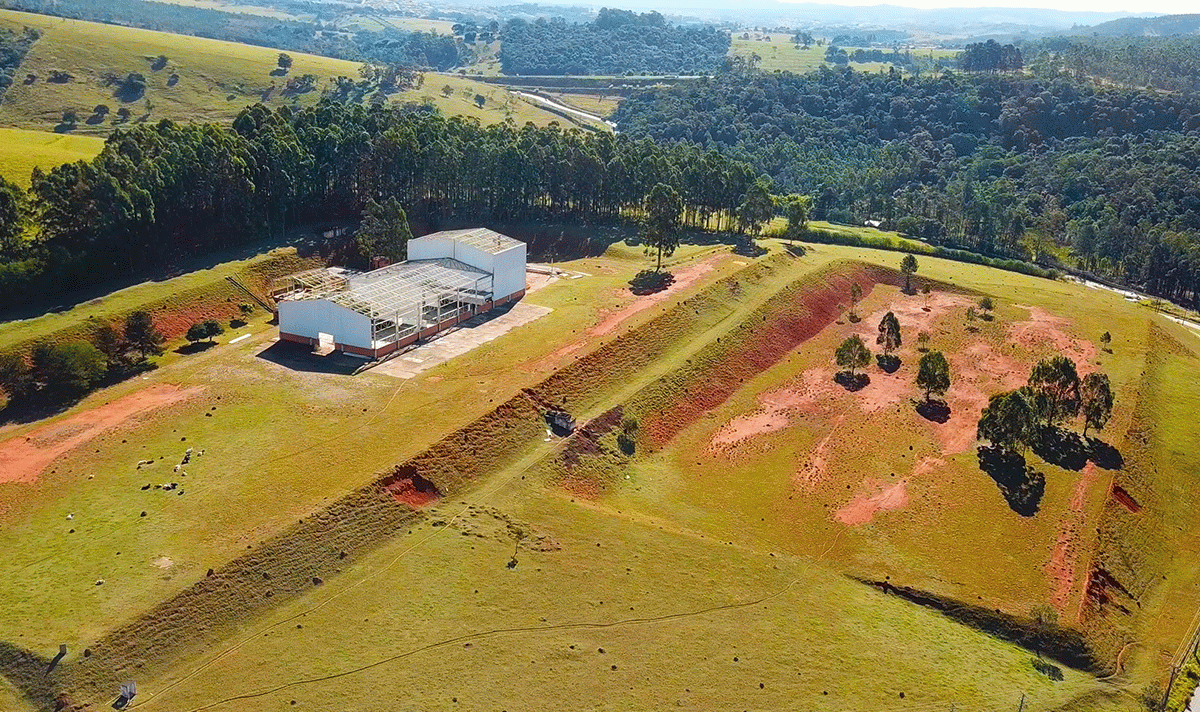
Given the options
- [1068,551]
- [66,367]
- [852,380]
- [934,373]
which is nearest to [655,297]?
[852,380]

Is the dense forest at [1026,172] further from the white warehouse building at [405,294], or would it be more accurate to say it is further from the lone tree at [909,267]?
the white warehouse building at [405,294]

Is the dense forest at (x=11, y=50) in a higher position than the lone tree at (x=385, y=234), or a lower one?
higher

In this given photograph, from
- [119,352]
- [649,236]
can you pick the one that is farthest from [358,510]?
[649,236]

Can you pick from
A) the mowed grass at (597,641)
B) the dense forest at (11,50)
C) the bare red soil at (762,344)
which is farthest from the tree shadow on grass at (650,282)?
the dense forest at (11,50)

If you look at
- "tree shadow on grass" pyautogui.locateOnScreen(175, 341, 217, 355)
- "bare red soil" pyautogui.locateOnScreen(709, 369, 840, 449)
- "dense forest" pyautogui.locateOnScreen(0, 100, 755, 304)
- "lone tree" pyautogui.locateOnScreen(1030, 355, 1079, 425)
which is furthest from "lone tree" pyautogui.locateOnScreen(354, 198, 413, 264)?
"lone tree" pyautogui.locateOnScreen(1030, 355, 1079, 425)

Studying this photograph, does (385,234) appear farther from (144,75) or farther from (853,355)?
(144,75)

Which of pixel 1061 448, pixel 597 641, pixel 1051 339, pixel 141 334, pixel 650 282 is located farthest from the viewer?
pixel 650 282

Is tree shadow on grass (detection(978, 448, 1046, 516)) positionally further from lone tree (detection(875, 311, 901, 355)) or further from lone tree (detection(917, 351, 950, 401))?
lone tree (detection(875, 311, 901, 355))
